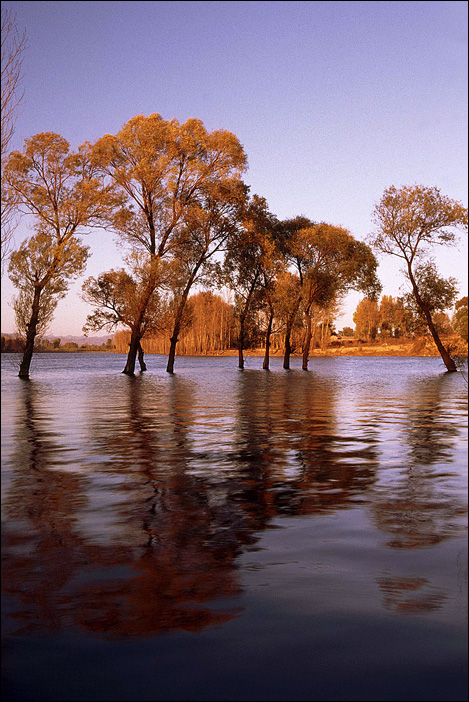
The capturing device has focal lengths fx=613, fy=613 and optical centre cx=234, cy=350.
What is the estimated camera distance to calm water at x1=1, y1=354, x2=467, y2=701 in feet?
12.8

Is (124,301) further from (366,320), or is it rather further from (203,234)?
(366,320)

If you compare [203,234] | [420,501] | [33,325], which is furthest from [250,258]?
[420,501]

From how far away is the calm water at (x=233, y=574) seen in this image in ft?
12.8

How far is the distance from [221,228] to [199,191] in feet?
19.5

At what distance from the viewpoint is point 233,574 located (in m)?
5.55

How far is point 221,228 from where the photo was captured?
4997cm

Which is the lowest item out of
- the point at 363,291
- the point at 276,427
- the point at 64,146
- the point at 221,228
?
the point at 276,427

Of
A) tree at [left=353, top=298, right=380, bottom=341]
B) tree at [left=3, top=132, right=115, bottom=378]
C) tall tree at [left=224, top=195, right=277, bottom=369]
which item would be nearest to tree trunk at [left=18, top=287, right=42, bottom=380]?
tree at [left=3, top=132, right=115, bottom=378]

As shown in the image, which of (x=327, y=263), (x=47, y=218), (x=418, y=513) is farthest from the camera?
(x=327, y=263)

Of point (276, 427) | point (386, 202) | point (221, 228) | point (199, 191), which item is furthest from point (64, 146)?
point (276, 427)

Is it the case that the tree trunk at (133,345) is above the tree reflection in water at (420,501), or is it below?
above

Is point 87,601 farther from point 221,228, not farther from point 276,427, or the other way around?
point 221,228

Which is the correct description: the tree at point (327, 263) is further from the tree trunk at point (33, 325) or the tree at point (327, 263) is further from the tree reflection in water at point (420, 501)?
the tree reflection in water at point (420, 501)

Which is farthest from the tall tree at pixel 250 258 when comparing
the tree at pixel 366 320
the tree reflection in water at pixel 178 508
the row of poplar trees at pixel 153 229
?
the tree at pixel 366 320
